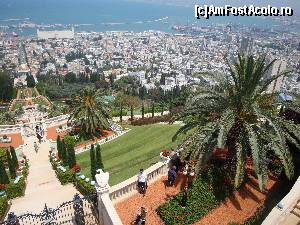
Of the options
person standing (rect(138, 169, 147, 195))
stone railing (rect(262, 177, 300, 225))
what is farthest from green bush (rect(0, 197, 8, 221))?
stone railing (rect(262, 177, 300, 225))

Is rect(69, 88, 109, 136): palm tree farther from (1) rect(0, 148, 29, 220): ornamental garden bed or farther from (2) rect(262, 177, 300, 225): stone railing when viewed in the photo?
(2) rect(262, 177, 300, 225): stone railing

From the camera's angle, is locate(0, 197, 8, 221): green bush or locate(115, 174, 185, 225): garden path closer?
locate(115, 174, 185, 225): garden path

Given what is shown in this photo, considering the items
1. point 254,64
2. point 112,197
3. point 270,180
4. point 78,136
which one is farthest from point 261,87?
point 78,136

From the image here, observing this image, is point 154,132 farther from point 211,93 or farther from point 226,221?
point 226,221

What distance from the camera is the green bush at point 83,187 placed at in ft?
61.0

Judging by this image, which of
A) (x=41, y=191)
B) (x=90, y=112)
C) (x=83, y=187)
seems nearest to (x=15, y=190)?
(x=41, y=191)

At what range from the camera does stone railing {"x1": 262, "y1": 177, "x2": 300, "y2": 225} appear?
11.1 m

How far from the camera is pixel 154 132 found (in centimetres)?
2898

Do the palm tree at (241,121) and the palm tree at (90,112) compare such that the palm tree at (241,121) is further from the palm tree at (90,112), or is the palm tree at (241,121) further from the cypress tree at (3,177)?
the palm tree at (90,112)

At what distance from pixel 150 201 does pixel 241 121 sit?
5054mm

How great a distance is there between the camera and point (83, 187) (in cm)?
1947

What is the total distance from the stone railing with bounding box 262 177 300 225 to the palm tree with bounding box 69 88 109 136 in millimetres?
20869

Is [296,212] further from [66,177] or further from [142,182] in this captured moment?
[66,177]

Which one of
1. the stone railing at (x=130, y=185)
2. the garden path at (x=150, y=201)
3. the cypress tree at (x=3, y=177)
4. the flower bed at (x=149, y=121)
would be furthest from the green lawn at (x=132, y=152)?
the flower bed at (x=149, y=121)
